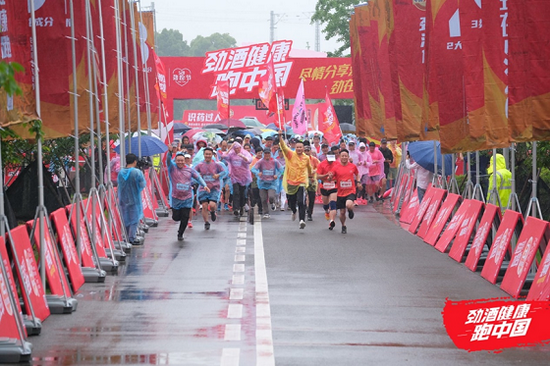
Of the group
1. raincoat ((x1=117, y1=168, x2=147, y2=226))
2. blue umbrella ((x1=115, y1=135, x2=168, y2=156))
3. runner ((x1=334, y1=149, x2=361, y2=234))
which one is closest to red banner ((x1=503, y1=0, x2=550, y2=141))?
raincoat ((x1=117, y1=168, x2=147, y2=226))

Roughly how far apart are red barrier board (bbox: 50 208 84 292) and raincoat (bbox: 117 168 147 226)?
4.37 metres

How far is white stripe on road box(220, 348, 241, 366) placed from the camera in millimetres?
8320

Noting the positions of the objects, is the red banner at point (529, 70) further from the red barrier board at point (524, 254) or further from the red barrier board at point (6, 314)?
the red barrier board at point (6, 314)

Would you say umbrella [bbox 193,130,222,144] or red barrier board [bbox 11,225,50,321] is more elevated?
red barrier board [bbox 11,225,50,321]

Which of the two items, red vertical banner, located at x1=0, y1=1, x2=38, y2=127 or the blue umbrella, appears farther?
the blue umbrella

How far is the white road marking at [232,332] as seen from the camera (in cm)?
945

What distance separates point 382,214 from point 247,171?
152 inches

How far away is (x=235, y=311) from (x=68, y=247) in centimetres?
297

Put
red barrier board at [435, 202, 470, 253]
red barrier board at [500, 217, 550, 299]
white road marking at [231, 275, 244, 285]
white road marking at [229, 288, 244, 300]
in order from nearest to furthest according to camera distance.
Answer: red barrier board at [500, 217, 550, 299] → white road marking at [229, 288, 244, 300] → white road marking at [231, 275, 244, 285] → red barrier board at [435, 202, 470, 253]

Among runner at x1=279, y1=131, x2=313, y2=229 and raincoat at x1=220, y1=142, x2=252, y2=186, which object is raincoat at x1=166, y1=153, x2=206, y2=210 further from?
raincoat at x1=220, y1=142, x2=252, y2=186

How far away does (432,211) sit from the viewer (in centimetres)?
1981

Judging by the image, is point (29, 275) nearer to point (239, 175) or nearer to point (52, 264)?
point (52, 264)

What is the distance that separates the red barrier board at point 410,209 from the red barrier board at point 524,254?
10.3 metres

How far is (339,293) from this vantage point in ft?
40.5
